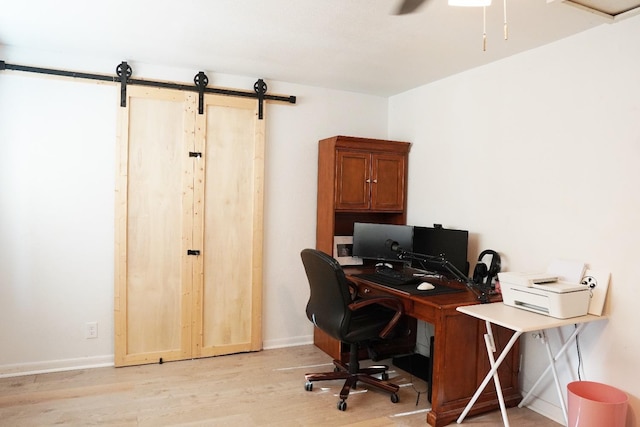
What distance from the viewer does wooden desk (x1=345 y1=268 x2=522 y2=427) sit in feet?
9.29

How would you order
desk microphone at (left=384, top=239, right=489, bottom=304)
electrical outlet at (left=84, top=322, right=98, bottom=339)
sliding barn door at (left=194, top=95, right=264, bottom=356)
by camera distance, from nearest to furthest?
desk microphone at (left=384, top=239, right=489, bottom=304)
electrical outlet at (left=84, top=322, right=98, bottom=339)
sliding barn door at (left=194, top=95, right=264, bottom=356)

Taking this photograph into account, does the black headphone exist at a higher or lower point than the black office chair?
higher

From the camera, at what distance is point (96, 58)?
354 cm

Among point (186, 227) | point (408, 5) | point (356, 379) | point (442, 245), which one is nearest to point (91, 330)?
point (186, 227)

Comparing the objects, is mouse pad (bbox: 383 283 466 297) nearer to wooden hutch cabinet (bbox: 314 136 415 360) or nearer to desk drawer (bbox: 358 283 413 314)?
desk drawer (bbox: 358 283 413 314)

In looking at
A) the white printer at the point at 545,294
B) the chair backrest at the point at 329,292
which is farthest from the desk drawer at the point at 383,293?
the white printer at the point at 545,294

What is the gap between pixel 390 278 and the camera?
3516 millimetres

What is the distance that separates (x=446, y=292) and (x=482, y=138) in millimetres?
1264

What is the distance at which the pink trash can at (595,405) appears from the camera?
2.33 metres

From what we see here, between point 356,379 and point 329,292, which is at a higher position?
point 329,292

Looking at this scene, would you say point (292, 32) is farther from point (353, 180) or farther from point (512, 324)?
point (512, 324)

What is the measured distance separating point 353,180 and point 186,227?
60.2 inches

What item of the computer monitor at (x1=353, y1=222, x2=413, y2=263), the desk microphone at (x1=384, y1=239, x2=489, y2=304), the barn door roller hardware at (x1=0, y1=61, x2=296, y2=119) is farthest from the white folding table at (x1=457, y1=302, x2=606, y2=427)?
the barn door roller hardware at (x1=0, y1=61, x2=296, y2=119)

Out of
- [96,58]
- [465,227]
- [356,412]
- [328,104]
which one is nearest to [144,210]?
[96,58]
